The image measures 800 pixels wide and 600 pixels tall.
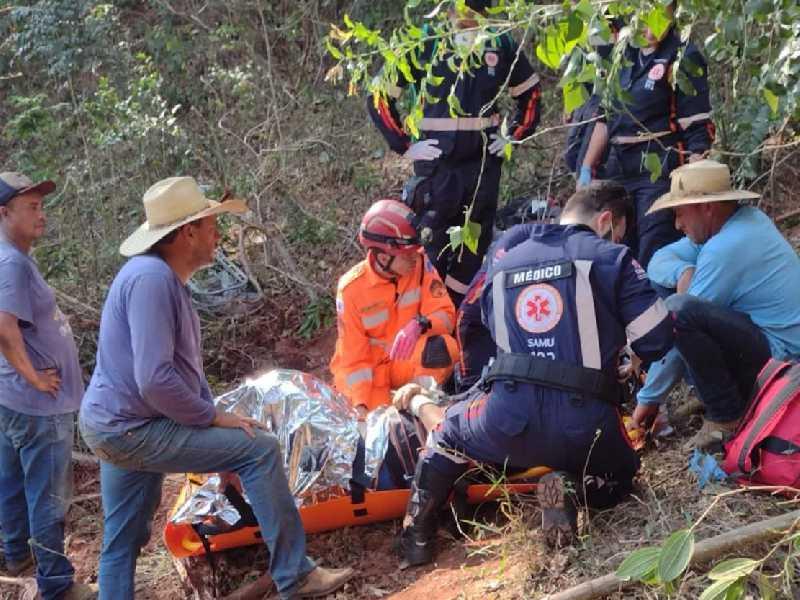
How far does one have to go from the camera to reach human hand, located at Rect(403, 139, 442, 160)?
18.7 feet

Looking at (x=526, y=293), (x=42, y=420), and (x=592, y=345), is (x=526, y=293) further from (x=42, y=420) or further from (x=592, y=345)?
(x=42, y=420)

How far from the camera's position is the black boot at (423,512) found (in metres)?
3.98

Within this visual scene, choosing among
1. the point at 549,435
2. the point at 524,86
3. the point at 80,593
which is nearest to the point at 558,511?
the point at 549,435

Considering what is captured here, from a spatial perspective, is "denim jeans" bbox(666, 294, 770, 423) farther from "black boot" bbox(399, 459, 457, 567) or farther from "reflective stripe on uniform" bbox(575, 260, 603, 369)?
"black boot" bbox(399, 459, 457, 567)

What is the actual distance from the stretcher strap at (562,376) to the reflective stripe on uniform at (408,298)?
1.38 metres

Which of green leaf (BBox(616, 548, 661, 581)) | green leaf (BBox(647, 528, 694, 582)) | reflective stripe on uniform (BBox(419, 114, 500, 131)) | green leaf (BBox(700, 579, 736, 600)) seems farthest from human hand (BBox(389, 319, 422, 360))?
green leaf (BBox(700, 579, 736, 600))

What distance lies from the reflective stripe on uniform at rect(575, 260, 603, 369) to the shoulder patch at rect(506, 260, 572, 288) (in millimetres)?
44

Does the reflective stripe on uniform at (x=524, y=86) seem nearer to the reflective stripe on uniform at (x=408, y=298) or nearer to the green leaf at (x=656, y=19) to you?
the reflective stripe on uniform at (x=408, y=298)

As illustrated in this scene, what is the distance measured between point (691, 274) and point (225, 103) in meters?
6.45

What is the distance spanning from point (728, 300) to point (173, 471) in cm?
248

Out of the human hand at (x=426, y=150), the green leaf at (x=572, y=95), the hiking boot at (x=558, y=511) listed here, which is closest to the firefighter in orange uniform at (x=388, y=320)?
the human hand at (x=426, y=150)

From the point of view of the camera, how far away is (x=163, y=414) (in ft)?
11.9

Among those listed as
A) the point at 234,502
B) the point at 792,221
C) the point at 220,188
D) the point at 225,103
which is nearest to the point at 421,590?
the point at 234,502

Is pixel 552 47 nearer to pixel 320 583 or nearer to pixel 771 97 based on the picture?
pixel 771 97
